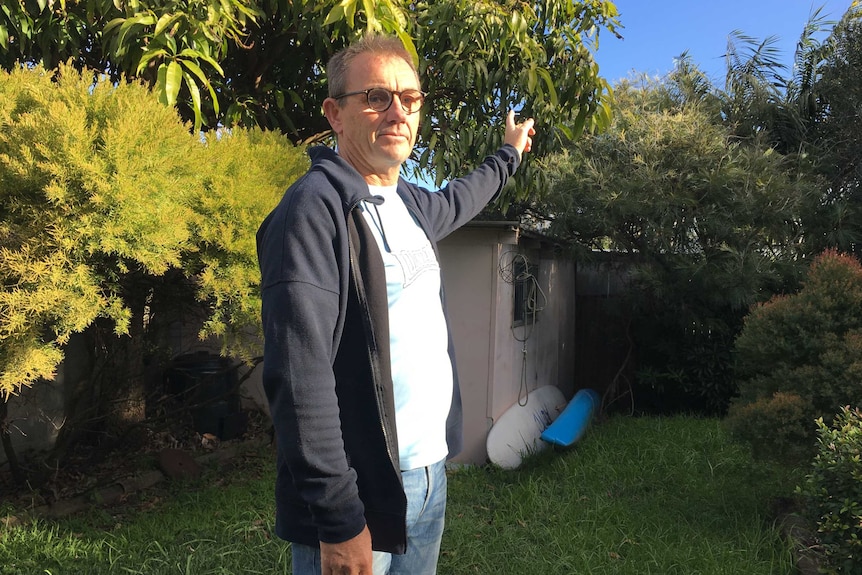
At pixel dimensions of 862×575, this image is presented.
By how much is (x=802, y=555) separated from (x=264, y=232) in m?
3.89

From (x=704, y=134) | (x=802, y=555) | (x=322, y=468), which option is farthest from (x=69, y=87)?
(x=704, y=134)

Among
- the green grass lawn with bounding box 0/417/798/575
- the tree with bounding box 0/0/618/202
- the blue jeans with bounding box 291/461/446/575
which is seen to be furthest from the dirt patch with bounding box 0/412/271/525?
the blue jeans with bounding box 291/461/446/575

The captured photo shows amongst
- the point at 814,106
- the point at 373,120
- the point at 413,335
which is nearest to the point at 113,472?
the point at 413,335

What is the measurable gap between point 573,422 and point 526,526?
2.41 m

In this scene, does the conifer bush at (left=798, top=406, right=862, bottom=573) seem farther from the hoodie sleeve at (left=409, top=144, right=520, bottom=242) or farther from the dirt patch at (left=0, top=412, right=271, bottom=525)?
the dirt patch at (left=0, top=412, right=271, bottom=525)

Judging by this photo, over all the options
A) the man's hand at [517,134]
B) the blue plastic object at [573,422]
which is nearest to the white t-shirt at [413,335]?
the man's hand at [517,134]

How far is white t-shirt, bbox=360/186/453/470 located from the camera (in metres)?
1.53

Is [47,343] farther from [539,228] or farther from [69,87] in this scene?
[539,228]

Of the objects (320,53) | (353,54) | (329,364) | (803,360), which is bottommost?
(803,360)

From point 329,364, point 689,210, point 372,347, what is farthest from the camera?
point 689,210

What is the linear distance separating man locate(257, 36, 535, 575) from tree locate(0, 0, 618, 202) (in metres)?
1.61

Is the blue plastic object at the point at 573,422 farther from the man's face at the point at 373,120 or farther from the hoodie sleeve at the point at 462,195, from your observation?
the man's face at the point at 373,120

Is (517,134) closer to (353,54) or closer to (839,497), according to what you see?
(353,54)

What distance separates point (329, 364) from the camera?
1305mm
